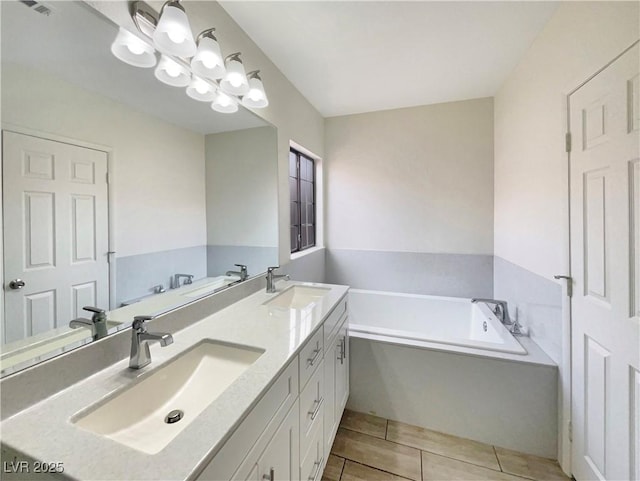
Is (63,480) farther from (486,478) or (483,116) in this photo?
(483,116)

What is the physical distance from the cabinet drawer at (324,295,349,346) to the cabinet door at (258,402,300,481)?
0.43 metres

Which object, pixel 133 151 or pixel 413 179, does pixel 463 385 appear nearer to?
pixel 413 179

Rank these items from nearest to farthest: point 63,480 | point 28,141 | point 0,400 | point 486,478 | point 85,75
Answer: point 63,480 < point 0,400 < point 28,141 < point 85,75 < point 486,478

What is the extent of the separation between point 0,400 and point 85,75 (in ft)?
3.22

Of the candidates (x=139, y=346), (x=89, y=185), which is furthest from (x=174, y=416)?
(x=89, y=185)

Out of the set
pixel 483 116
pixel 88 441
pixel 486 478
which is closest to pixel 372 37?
pixel 483 116

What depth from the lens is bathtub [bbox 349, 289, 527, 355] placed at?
2.30 meters

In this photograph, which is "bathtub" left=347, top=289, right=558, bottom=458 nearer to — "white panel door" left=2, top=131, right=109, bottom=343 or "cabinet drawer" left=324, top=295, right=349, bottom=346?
"cabinet drawer" left=324, top=295, right=349, bottom=346

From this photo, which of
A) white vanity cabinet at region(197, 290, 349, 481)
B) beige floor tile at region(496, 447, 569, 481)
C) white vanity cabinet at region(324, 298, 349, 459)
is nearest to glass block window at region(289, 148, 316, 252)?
white vanity cabinet at region(324, 298, 349, 459)

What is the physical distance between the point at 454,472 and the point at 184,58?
102 inches

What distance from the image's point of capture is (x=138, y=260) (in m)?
1.08

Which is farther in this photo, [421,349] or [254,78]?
[421,349]

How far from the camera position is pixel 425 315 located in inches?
107

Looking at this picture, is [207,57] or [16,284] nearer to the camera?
[16,284]
